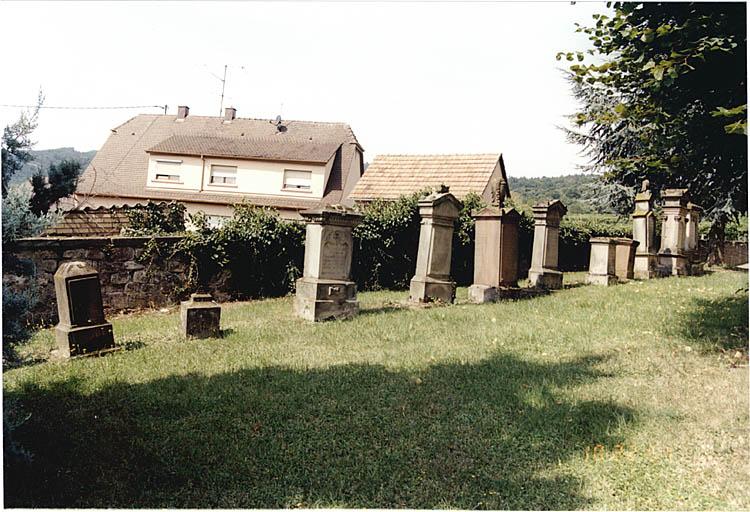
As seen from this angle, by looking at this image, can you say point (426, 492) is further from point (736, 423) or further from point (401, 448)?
point (736, 423)

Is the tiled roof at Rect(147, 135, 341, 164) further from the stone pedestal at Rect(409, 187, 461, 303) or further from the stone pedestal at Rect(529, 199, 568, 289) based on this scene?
the stone pedestal at Rect(409, 187, 461, 303)

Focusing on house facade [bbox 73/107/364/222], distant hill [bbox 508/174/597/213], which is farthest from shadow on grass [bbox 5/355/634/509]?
house facade [bbox 73/107/364/222]

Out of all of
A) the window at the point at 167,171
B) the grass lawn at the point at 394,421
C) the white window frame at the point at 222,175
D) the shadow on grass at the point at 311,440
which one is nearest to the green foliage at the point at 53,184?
the grass lawn at the point at 394,421

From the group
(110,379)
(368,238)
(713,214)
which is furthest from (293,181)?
(110,379)

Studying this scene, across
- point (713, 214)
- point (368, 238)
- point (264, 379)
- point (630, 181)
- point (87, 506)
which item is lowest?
point (87, 506)

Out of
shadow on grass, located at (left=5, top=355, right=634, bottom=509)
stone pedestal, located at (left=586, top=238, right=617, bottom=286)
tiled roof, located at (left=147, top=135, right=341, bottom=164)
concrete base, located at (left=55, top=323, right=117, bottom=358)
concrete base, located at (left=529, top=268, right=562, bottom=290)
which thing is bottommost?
shadow on grass, located at (left=5, top=355, right=634, bottom=509)

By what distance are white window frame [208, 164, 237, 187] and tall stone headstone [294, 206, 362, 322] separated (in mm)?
15649

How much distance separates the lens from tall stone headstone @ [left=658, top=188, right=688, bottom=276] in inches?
541

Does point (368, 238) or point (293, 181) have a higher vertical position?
point (293, 181)

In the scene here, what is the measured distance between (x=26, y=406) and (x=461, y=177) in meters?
16.4

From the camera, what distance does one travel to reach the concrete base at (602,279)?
11711 millimetres

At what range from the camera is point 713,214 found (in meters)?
19.4

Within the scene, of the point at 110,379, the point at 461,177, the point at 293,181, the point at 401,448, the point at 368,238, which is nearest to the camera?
the point at 401,448

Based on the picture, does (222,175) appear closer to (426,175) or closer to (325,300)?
(426,175)
